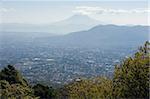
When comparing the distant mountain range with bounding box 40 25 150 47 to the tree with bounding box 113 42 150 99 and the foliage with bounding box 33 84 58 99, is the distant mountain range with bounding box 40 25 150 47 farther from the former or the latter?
the tree with bounding box 113 42 150 99

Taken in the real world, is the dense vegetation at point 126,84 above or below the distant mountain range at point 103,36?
above

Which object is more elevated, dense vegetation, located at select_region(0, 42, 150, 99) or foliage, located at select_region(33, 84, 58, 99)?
dense vegetation, located at select_region(0, 42, 150, 99)

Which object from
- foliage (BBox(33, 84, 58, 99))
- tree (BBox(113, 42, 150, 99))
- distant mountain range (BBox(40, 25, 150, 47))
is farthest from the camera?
distant mountain range (BBox(40, 25, 150, 47))

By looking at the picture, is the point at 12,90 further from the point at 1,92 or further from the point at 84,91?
the point at 84,91

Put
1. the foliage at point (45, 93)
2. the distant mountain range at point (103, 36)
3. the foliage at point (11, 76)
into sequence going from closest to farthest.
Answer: the foliage at point (45, 93) → the foliage at point (11, 76) → the distant mountain range at point (103, 36)

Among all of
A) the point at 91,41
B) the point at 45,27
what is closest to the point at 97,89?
the point at 91,41

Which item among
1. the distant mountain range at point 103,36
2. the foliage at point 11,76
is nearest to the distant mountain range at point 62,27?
the distant mountain range at point 103,36

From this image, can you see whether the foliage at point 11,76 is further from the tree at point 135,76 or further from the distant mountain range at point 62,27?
the distant mountain range at point 62,27

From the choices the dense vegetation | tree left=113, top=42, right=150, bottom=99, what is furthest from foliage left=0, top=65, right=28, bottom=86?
tree left=113, top=42, right=150, bottom=99
